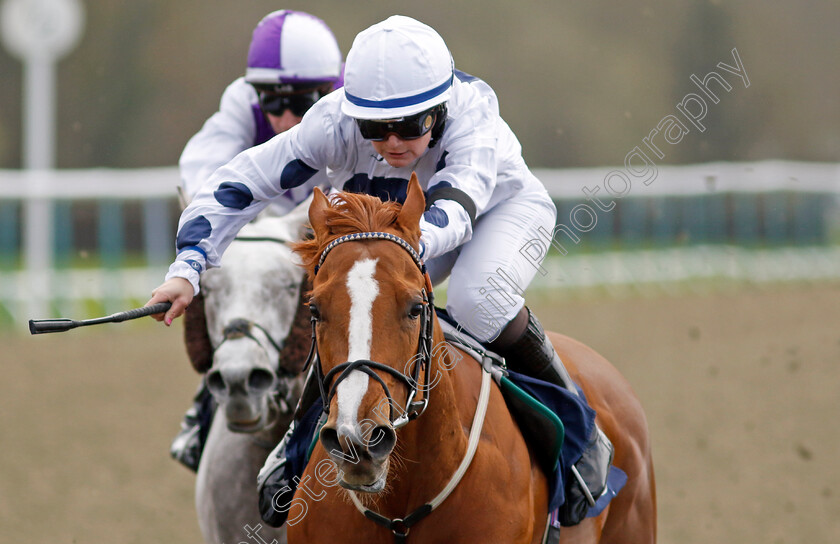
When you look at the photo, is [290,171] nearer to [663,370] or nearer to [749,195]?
[663,370]

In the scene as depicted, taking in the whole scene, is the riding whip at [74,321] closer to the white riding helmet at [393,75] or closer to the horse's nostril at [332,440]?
the horse's nostril at [332,440]

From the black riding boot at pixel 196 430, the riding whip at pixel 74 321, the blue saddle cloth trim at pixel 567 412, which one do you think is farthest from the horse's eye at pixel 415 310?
the black riding boot at pixel 196 430

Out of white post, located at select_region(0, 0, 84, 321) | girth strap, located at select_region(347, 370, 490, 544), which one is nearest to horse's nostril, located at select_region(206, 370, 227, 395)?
girth strap, located at select_region(347, 370, 490, 544)

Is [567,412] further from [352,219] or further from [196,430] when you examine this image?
[196,430]

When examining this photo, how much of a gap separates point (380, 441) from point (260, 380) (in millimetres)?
1538

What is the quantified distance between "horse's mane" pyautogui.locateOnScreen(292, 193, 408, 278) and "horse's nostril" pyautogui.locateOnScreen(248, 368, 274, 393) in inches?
47.5

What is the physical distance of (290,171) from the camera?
3.25 metres

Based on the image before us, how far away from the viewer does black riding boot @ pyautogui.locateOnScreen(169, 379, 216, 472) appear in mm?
4363

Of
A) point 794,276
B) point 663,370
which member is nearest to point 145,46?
point 794,276

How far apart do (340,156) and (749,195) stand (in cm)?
1256

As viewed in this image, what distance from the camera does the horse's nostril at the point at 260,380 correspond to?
374 centimetres

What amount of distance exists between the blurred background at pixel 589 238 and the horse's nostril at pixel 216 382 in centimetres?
255

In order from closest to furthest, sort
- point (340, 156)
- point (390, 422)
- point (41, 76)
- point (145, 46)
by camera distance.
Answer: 1. point (390, 422)
2. point (340, 156)
3. point (41, 76)
4. point (145, 46)

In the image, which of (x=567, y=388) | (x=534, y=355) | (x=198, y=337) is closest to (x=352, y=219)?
(x=534, y=355)
